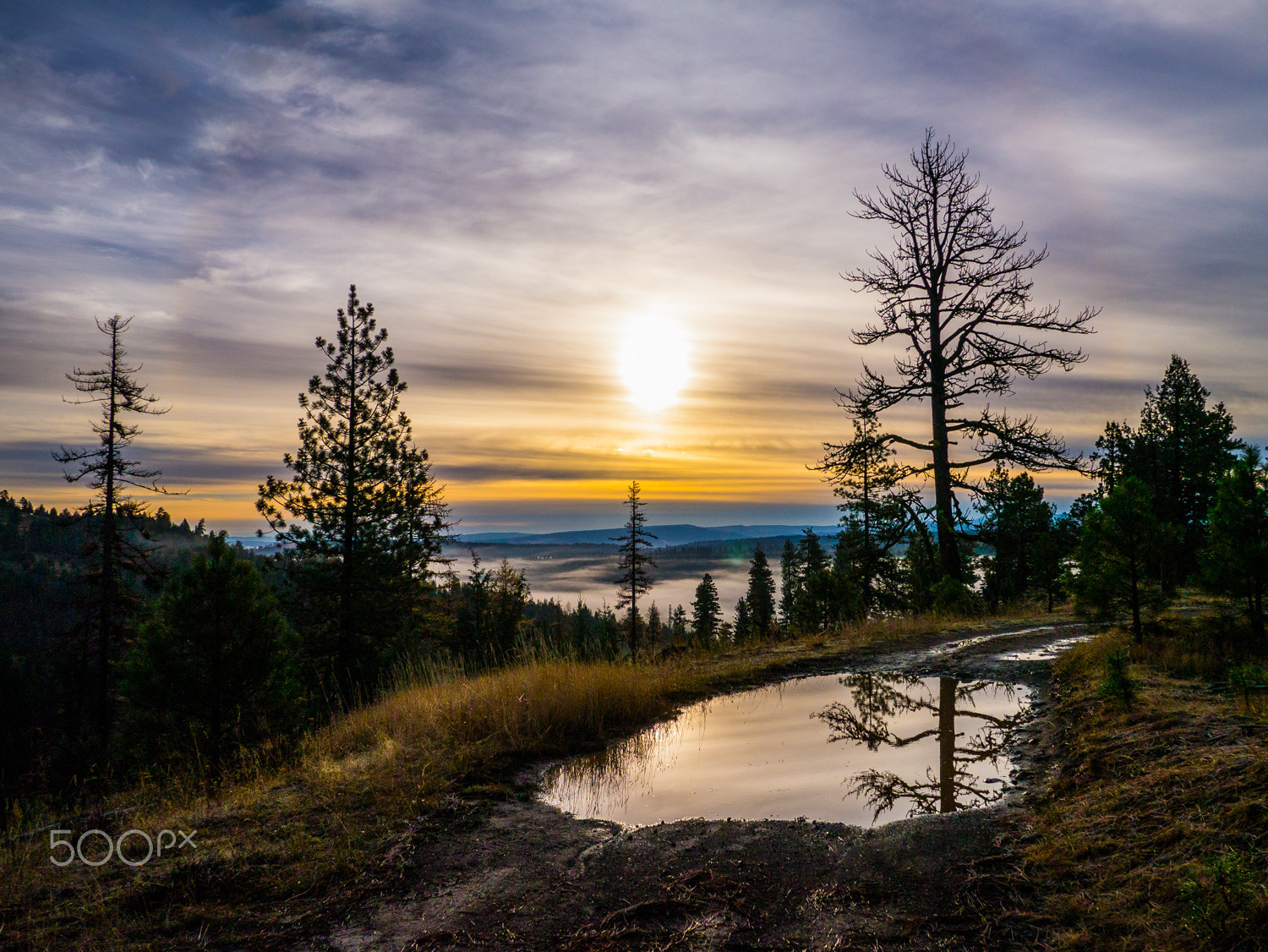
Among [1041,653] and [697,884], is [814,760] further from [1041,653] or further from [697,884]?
[1041,653]

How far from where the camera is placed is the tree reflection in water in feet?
15.9

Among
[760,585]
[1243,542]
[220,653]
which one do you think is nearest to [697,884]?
[1243,542]

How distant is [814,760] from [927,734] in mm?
1364

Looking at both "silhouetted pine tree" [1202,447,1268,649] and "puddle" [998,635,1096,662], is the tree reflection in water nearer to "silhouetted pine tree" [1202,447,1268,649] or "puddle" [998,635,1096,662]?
"puddle" [998,635,1096,662]

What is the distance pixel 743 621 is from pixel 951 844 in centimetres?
5999

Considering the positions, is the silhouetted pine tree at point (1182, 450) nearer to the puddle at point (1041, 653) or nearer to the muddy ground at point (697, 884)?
→ the puddle at point (1041, 653)

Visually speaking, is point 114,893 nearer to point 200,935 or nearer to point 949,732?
point 200,935

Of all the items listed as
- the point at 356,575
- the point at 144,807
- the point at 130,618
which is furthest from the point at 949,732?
the point at 130,618

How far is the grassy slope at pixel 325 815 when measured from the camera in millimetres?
3633

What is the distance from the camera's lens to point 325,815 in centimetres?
502

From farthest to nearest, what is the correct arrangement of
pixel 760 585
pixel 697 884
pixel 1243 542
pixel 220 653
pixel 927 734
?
1. pixel 760 585
2. pixel 220 653
3. pixel 1243 542
4. pixel 927 734
5. pixel 697 884

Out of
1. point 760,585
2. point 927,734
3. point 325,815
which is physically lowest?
point 760,585

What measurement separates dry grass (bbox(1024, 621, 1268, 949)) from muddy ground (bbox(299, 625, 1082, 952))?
0.27 meters

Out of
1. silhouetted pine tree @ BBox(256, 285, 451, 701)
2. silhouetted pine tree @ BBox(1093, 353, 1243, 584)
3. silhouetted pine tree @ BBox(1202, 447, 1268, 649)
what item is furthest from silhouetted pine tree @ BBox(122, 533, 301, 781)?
silhouetted pine tree @ BBox(1093, 353, 1243, 584)
